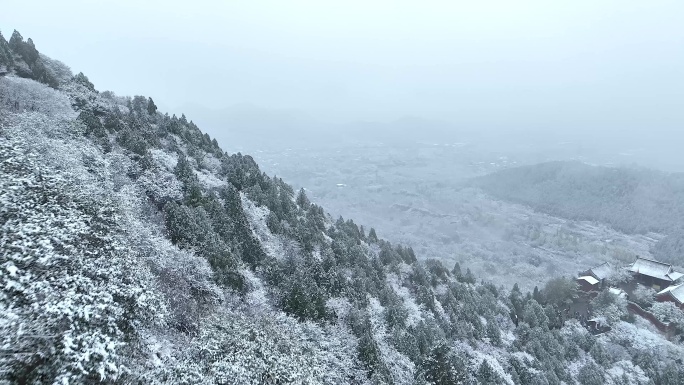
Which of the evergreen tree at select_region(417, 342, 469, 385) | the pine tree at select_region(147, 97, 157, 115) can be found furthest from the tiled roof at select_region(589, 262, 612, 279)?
the pine tree at select_region(147, 97, 157, 115)

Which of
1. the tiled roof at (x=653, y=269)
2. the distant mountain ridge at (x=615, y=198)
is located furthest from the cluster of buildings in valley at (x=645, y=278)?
the distant mountain ridge at (x=615, y=198)

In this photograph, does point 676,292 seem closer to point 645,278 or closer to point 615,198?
point 645,278

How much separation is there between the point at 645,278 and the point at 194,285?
79975 millimetres

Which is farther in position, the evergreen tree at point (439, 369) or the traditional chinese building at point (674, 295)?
the traditional chinese building at point (674, 295)

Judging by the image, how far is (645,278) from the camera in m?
67.2

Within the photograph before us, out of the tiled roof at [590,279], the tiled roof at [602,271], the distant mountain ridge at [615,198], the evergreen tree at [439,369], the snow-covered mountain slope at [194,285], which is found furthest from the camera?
the distant mountain ridge at [615,198]

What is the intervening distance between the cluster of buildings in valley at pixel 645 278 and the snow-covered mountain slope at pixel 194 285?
1697 cm

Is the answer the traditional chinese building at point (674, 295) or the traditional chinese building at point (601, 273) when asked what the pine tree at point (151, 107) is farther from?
the traditional chinese building at point (674, 295)

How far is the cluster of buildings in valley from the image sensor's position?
6203 cm

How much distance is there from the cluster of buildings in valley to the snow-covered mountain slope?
16973mm

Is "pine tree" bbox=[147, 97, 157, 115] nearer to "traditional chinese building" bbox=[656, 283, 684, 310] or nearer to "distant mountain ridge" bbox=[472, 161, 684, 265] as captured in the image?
"traditional chinese building" bbox=[656, 283, 684, 310]

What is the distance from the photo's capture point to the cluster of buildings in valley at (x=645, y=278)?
62031 millimetres

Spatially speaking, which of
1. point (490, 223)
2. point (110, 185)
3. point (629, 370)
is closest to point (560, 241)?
point (490, 223)

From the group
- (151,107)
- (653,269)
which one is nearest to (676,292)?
(653,269)
